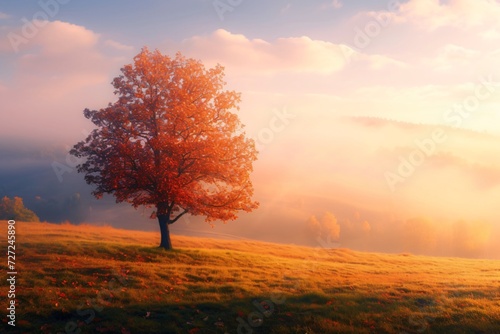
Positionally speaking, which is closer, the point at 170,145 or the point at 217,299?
the point at 217,299

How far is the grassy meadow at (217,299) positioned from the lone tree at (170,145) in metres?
5.54

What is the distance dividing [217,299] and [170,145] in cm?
1558

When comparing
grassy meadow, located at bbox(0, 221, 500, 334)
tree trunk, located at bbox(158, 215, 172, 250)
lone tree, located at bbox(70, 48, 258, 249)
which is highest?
lone tree, located at bbox(70, 48, 258, 249)

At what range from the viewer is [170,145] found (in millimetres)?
33219

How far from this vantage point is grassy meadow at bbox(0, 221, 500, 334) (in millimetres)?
17266

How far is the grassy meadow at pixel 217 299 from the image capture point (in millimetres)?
17266

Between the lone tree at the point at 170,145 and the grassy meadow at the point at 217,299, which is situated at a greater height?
the lone tree at the point at 170,145

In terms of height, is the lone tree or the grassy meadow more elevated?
the lone tree

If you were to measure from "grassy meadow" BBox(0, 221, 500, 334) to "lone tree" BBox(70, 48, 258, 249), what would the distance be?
5.54 meters

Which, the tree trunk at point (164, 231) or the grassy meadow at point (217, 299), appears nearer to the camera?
the grassy meadow at point (217, 299)

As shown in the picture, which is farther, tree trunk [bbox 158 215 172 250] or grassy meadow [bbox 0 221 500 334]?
tree trunk [bbox 158 215 172 250]

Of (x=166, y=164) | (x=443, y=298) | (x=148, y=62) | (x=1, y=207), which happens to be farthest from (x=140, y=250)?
(x=1, y=207)

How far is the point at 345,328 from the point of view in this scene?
17000 mm

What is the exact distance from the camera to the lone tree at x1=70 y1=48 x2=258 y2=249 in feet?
112
